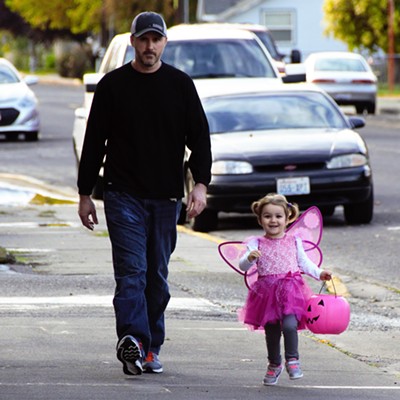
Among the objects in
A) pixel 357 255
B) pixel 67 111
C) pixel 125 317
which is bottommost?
pixel 67 111

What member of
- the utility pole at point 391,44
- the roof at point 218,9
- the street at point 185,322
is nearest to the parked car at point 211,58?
the street at point 185,322

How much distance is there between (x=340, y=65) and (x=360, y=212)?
81.6 ft

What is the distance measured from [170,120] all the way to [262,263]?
0.85 m

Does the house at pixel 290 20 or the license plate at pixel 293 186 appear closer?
the license plate at pixel 293 186

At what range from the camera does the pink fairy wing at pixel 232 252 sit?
7.33 meters

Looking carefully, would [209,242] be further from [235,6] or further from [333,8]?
[235,6]

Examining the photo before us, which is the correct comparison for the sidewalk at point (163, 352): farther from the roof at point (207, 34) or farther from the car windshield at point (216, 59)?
the roof at point (207, 34)

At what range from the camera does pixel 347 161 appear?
14914 mm

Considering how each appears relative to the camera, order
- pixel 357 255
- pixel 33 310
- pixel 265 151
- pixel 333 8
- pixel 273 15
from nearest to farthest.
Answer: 1. pixel 33 310
2. pixel 357 255
3. pixel 265 151
4. pixel 333 8
5. pixel 273 15

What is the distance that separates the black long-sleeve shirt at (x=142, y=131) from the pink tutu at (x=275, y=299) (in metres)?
0.67

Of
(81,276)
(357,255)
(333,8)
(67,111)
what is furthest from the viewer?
(333,8)

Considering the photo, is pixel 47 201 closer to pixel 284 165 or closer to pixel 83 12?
pixel 284 165

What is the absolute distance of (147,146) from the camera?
23.9ft

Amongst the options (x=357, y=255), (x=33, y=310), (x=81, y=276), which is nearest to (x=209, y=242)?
(x=357, y=255)
